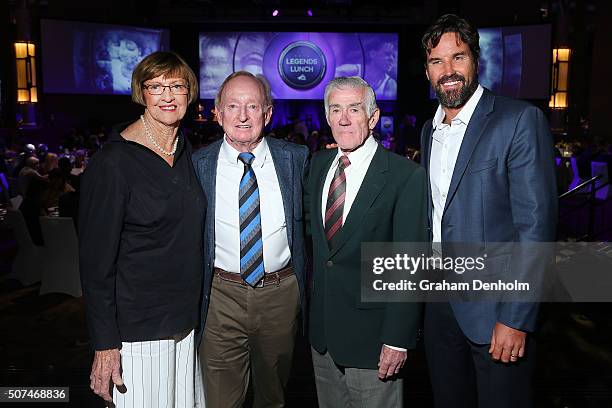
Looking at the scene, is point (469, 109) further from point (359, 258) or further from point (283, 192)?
point (283, 192)

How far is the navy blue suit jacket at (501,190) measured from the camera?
1.92 meters

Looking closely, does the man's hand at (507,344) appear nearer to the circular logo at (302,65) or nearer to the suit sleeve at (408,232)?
the suit sleeve at (408,232)

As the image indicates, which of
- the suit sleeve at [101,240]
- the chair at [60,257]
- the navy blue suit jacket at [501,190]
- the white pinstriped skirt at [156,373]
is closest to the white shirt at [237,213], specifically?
the white pinstriped skirt at [156,373]

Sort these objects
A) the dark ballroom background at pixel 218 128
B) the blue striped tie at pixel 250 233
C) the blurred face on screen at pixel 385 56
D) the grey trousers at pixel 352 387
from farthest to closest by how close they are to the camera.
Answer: the blurred face on screen at pixel 385 56
the dark ballroom background at pixel 218 128
the blue striped tie at pixel 250 233
the grey trousers at pixel 352 387

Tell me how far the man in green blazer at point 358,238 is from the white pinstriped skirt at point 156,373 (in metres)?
0.56

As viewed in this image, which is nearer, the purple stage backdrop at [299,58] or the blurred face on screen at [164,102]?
the blurred face on screen at [164,102]

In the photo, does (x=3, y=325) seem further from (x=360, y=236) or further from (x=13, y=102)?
(x=13, y=102)

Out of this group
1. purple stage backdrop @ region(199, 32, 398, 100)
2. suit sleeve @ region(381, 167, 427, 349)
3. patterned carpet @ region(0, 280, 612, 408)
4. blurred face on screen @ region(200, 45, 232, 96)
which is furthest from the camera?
blurred face on screen @ region(200, 45, 232, 96)

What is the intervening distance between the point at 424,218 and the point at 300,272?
0.66 meters

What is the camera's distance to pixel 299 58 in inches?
679

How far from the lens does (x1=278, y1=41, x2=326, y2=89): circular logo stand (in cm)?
1714

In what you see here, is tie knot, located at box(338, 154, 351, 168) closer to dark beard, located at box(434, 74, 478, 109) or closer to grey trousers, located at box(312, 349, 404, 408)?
dark beard, located at box(434, 74, 478, 109)

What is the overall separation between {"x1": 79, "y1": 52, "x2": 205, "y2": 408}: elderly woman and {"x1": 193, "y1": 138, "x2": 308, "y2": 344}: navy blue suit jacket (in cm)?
13

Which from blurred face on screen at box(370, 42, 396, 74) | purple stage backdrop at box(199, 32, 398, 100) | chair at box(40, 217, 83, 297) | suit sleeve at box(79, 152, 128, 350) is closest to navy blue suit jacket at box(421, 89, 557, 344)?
suit sleeve at box(79, 152, 128, 350)
